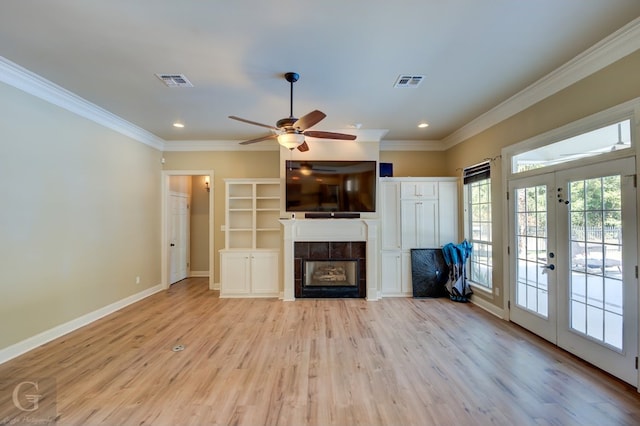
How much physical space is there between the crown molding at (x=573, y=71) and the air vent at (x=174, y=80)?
404cm

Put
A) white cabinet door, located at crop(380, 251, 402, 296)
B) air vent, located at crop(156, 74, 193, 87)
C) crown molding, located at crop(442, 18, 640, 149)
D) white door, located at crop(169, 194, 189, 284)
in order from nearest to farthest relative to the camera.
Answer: crown molding, located at crop(442, 18, 640, 149)
air vent, located at crop(156, 74, 193, 87)
white cabinet door, located at crop(380, 251, 402, 296)
white door, located at crop(169, 194, 189, 284)

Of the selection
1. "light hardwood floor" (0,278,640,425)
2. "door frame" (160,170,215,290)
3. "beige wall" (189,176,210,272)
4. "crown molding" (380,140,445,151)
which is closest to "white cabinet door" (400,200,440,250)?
"crown molding" (380,140,445,151)

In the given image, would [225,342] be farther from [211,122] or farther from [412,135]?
[412,135]

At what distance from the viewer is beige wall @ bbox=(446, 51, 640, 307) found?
244cm

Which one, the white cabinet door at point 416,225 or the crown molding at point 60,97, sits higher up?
the crown molding at point 60,97

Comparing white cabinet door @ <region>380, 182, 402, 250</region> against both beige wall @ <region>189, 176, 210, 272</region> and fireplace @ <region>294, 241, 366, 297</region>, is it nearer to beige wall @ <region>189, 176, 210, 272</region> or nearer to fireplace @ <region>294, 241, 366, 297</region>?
fireplace @ <region>294, 241, 366, 297</region>

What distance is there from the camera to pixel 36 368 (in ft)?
8.81

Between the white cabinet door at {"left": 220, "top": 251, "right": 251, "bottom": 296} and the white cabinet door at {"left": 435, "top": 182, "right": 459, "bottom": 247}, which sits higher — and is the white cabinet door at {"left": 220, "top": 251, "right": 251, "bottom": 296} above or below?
below

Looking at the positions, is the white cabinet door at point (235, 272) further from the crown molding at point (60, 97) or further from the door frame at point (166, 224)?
the crown molding at point (60, 97)

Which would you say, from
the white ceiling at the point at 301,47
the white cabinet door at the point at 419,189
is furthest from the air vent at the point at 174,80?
the white cabinet door at the point at 419,189

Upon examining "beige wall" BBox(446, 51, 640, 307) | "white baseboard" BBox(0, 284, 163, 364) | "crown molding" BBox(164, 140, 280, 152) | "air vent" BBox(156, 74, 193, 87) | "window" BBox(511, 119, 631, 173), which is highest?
"air vent" BBox(156, 74, 193, 87)

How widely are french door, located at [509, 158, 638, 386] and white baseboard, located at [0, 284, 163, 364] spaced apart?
19.2ft

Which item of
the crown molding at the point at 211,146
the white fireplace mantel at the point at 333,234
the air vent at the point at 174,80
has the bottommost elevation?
the white fireplace mantel at the point at 333,234

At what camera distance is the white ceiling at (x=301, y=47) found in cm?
207
